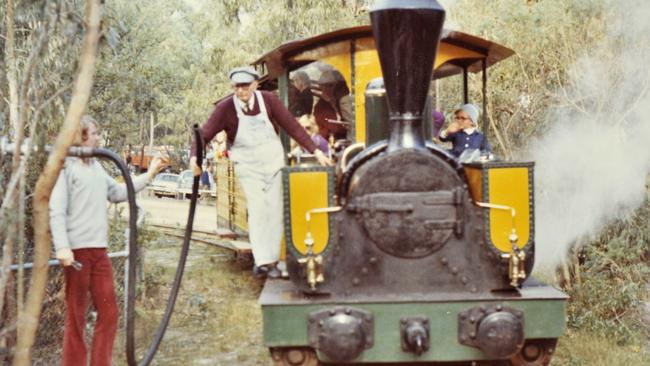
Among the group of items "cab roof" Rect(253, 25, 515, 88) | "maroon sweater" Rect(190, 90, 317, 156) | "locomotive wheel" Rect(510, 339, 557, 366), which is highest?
"cab roof" Rect(253, 25, 515, 88)

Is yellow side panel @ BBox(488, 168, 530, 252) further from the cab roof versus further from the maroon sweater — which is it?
the cab roof

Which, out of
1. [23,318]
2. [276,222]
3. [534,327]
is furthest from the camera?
[276,222]

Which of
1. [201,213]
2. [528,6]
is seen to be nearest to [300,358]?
[528,6]

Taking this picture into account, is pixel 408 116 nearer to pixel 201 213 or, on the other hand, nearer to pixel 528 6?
pixel 528 6

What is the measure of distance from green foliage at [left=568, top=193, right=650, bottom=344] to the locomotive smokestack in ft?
12.9

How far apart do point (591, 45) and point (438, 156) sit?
4.80 m

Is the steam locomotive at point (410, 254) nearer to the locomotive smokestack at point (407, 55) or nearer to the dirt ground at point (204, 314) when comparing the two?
the locomotive smokestack at point (407, 55)

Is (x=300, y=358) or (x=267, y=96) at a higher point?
(x=267, y=96)

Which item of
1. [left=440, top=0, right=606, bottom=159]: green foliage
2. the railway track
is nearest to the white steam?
[left=440, top=0, right=606, bottom=159]: green foliage

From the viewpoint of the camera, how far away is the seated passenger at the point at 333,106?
6621 mm

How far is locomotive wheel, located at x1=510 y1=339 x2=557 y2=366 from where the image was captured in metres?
4.10

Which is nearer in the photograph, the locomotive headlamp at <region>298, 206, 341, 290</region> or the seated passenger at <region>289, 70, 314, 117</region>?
the locomotive headlamp at <region>298, 206, 341, 290</region>

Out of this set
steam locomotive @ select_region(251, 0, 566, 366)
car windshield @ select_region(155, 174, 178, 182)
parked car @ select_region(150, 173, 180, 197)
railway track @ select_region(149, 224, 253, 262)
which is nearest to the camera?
steam locomotive @ select_region(251, 0, 566, 366)

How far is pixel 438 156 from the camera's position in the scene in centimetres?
409
